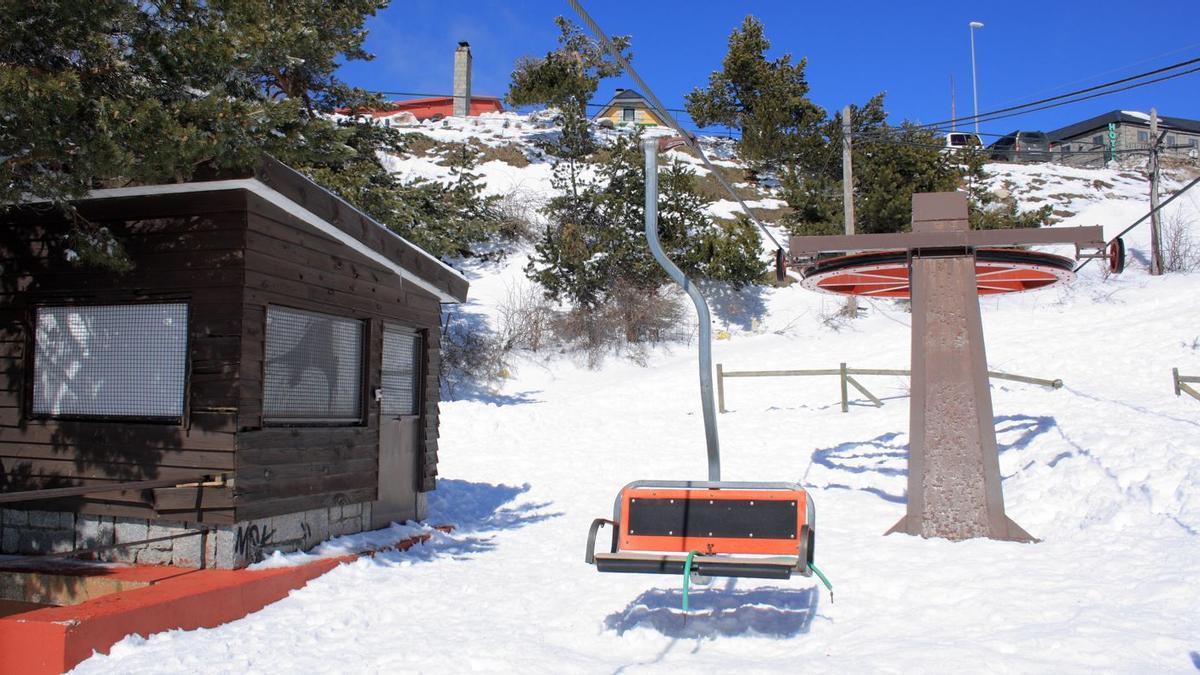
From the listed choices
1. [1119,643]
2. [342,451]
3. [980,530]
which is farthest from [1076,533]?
[342,451]

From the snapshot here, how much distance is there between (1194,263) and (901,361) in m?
17.0

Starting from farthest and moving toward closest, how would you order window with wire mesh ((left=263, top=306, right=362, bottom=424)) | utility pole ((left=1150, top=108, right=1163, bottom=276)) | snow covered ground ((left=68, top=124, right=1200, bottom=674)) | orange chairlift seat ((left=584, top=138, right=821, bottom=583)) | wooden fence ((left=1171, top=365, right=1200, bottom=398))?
1. utility pole ((left=1150, top=108, right=1163, bottom=276))
2. wooden fence ((left=1171, top=365, right=1200, bottom=398))
3. window with wire mesh ((left=263, top=306, right=362, bottom=424))
4. orange chairlift seat ((left=584, top=138, right=821, bottom=583))
5. snow covered ground ((left=68, top=124, right=1200, bottom=674))

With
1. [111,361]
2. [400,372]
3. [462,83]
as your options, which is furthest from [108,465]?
[462,83]

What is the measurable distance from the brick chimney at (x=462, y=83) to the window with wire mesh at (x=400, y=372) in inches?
1821

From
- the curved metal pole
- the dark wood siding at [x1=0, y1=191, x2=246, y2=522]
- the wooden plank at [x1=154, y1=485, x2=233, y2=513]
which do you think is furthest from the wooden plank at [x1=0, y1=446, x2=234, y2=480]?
the curved metal pole

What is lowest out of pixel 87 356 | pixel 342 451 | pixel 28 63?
pixel 342 451

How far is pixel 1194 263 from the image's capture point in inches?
1262

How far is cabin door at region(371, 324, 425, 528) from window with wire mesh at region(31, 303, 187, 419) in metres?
2.56

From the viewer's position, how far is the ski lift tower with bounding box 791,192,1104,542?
923cm

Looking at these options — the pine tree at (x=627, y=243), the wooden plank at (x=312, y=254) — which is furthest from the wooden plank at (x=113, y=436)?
the pine tree at (x=627, y=243)

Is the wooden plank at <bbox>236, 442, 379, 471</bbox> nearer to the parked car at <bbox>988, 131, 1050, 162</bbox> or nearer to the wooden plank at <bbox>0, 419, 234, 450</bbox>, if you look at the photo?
the wooden plank at <bbox>0, 419, 234, 450</bbox>

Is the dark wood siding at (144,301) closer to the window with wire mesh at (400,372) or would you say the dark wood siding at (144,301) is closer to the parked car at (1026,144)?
the window with wire mesh at (400,372)

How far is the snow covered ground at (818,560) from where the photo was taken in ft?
18.5

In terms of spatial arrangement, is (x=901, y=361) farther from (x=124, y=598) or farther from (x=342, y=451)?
(x=124, y=598)
